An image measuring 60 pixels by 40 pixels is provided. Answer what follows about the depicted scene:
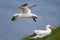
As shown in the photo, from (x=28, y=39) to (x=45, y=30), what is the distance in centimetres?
73

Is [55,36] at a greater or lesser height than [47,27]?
lesser

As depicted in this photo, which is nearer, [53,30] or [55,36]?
[55,36]

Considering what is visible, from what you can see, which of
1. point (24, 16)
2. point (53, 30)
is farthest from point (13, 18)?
point (53, 30)

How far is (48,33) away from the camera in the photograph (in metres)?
14.0

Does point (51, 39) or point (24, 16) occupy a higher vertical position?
point (24, 16)

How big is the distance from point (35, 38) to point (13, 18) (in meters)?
0.84

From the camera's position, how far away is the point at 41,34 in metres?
14.0

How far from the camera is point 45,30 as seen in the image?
47.1 feet

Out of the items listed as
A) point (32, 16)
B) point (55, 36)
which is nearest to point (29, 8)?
point (32, 16)

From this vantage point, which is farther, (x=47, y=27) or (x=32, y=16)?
(x=47, y=27)

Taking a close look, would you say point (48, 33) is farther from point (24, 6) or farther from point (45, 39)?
point (24, 6)

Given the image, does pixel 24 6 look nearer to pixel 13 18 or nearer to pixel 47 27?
pixel 13 18

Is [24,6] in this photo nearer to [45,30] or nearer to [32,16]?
[32,16]

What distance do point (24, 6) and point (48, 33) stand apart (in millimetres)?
1250
